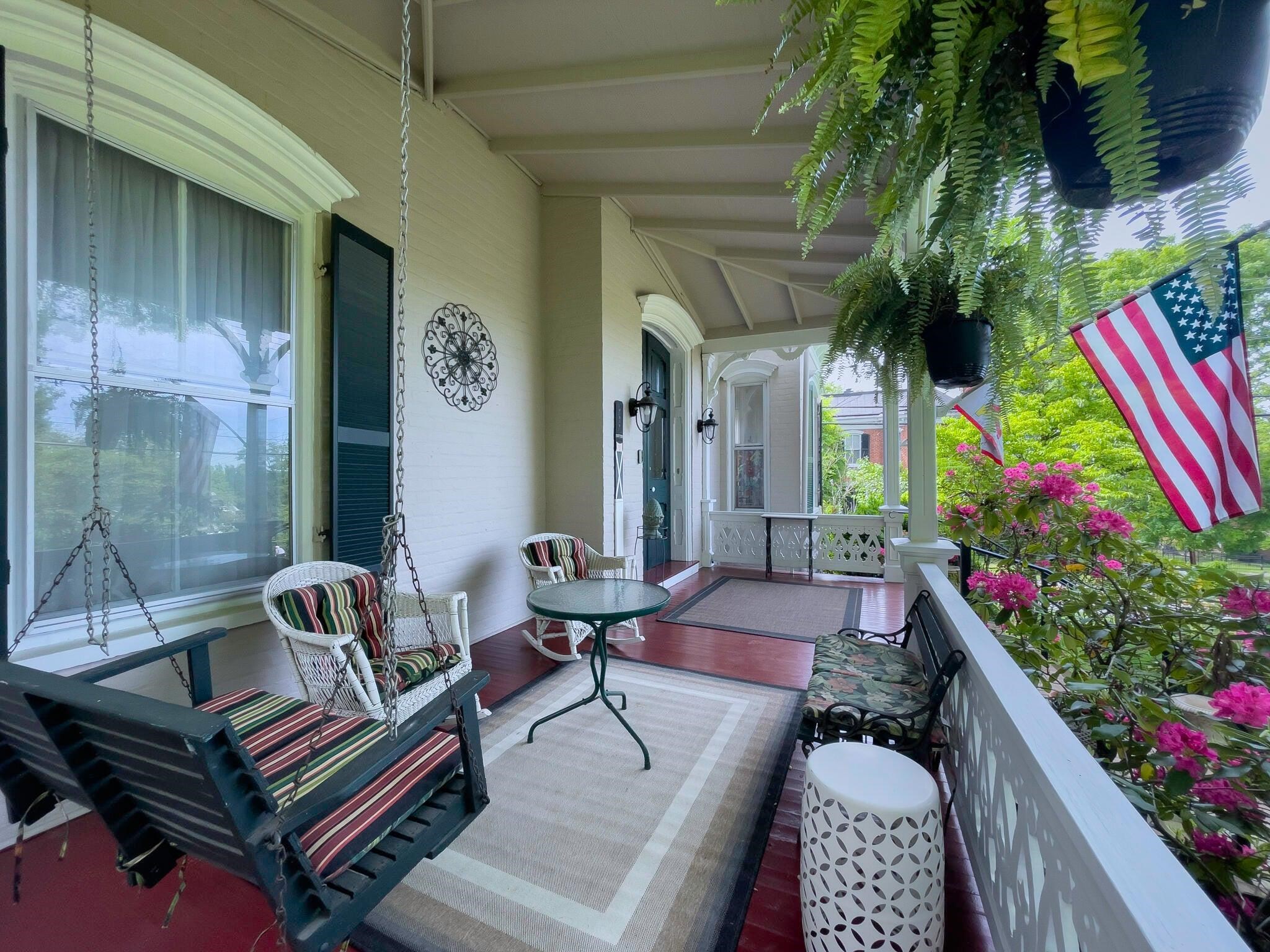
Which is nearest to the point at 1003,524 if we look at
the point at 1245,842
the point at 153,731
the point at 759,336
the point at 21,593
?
the point at 1245,842

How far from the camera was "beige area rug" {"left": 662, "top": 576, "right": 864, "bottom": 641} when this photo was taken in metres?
4.25

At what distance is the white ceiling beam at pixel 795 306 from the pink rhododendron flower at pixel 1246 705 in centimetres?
499

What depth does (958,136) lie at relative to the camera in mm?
779

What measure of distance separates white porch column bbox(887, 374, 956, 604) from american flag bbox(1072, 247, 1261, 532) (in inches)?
44.8

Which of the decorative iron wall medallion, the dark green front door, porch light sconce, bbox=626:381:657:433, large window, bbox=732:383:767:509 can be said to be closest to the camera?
the decorative iron wall medallion

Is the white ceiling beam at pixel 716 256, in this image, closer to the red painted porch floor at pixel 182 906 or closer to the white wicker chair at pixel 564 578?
the white wicker chair at pixel 564 578

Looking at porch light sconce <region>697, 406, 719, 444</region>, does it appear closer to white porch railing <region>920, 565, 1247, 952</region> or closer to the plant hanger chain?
white porch railing <region>920, 565, 1247, 952</region>

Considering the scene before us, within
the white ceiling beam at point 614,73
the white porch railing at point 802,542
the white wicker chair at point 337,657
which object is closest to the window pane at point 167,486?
the white wicker chair at point 337,657

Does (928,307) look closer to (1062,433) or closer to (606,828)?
(606,828)

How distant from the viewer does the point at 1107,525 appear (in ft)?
6.20

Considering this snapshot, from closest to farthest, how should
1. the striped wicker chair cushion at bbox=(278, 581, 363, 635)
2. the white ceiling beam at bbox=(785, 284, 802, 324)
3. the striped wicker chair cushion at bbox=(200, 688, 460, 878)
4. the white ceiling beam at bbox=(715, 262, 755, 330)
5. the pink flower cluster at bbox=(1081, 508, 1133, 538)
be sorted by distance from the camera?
the striped wicker chair cushion at bbox=(200, 688, 460, 878) < the pink flower cluster at bbox=(1081, 508, 1133, 538) < the striped wicker chair cushion at bbox=(278, 581, 363, 635) < the white ceiling beam at bbox=(715, 262, 755, 330) < the white ceiling beam at bbox=(785, 284, 802, 324)

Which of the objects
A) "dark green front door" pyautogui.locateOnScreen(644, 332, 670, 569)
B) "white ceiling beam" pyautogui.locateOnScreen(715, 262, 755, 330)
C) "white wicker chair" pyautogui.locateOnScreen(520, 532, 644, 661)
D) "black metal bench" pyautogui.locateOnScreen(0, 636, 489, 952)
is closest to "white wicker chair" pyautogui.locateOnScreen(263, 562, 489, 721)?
"black metal bench" pyautogui.locateOnScreen(0, 636, 489, 952)

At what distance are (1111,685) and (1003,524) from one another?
0.98 metres

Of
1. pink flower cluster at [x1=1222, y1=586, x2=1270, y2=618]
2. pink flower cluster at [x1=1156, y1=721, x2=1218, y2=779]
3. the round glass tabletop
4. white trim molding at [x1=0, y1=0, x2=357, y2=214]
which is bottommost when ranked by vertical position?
the round glass tabletop
